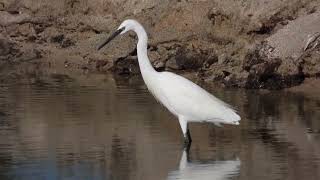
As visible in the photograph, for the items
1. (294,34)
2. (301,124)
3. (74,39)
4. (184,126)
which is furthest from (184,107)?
(74,39)

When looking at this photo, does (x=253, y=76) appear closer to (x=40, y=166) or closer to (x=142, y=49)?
(x=142, y=49)

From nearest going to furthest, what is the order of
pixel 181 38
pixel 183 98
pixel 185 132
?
pixel 185 132
pixel 183 98
pixel 181 38

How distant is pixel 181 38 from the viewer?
19938 millimetres

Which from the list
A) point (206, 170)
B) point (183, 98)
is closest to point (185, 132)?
point (183, 98)

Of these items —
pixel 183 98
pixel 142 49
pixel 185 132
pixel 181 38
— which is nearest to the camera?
pixel 185 132

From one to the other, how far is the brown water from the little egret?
330 millimetres

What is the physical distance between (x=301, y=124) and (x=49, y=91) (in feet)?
16.7

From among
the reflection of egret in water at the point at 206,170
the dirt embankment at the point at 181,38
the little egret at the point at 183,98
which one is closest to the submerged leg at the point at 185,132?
the little egret at the point at 183,98

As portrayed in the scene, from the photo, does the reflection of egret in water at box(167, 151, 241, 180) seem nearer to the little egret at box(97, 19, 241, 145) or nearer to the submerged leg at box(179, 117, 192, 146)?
the submerged leg at box(179, 117, 192, 146)

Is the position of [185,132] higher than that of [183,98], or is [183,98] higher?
[183,98]

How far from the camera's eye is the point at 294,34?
58.4ft

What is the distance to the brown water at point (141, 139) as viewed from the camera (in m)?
10.5

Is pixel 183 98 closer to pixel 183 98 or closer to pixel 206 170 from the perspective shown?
pixel 183 98

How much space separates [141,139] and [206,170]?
1778 millimetres
